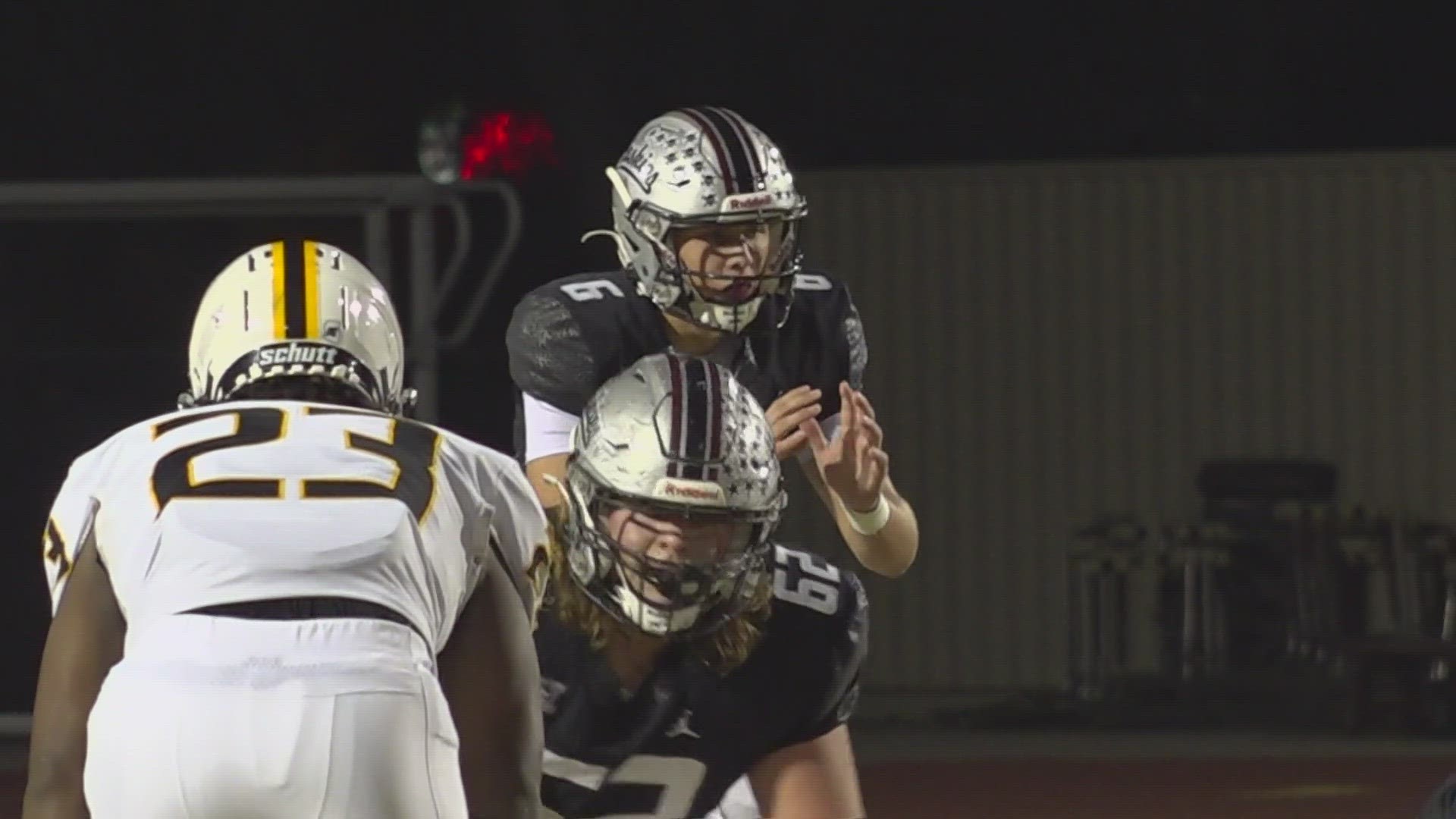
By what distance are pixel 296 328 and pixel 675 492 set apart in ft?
1.95

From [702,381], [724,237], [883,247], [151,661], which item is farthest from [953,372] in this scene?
[151,661]

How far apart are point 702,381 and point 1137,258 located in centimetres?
891

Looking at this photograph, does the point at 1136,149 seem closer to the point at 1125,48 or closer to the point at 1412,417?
the point at 1125,48

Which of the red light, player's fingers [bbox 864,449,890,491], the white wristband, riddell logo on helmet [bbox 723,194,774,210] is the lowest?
the white wristband

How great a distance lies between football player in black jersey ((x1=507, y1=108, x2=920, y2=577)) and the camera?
4.38 metres

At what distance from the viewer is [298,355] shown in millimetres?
3180

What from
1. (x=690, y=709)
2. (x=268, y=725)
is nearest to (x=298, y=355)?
(x=268, y=725)

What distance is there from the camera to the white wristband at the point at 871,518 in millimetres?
4242

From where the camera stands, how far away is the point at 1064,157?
14367mm

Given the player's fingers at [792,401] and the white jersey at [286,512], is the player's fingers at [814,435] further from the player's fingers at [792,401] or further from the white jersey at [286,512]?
the white jersey at [286,512]

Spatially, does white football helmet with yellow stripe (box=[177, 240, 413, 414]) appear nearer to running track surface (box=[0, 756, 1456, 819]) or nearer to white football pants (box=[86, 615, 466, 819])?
white football pants (box=[86, 615, 466, 819])

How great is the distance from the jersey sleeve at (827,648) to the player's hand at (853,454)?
0.80 ft

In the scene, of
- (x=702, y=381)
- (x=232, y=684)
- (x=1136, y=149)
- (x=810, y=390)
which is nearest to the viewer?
(x=232, y=684)

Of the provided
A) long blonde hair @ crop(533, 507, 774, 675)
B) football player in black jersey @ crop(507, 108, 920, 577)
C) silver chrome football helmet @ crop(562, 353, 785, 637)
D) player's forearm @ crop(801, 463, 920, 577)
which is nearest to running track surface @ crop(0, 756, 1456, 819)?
football player in black jersey @ crop(507, 108, 920, 577)
